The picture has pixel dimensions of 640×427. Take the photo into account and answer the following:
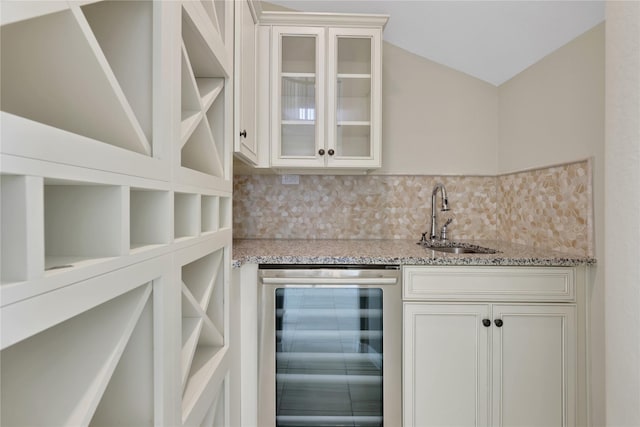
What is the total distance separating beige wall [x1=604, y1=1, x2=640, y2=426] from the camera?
87 cm

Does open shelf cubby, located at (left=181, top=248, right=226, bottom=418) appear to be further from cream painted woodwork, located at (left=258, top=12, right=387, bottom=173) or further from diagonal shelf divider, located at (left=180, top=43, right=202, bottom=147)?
cream painted woodwork, located at (left=258, top=12, right=387, bottom=173)

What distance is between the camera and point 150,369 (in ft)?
2.41

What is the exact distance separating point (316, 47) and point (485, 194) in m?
1.49

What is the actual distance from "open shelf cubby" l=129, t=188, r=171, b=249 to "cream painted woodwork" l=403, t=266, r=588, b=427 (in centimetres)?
117

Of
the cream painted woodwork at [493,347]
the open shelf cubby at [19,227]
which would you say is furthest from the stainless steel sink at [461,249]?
the open shelf cubby at [19,227]

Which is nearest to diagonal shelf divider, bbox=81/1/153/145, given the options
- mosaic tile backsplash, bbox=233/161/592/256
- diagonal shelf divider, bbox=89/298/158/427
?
diagonal shelf divider, bbox=89/298/158/427

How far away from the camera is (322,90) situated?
1.99 metres

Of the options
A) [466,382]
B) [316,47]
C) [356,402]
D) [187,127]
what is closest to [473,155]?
[316,47]

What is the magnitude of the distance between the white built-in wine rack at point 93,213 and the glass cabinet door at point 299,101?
103 cm

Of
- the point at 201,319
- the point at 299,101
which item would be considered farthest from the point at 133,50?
the point at 299,101

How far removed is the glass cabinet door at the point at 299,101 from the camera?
1.98 m

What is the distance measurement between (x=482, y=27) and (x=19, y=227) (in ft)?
7.48

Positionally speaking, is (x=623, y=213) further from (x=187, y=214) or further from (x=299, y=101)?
(x=299, y=101)

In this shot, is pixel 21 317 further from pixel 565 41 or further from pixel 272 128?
pixel 565 41
